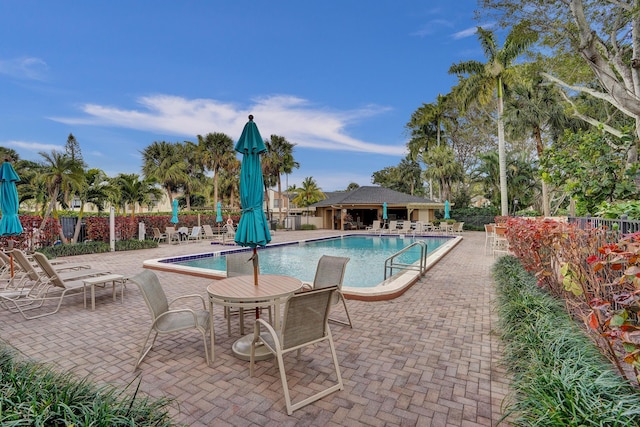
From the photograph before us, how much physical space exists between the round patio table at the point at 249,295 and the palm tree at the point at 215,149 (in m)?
29.9

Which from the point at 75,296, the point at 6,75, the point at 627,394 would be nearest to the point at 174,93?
the point at 6,75

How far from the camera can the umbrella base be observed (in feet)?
11.3

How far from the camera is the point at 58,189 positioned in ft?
39.1

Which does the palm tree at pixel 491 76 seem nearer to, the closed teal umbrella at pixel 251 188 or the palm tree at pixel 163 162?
the closed teal umbrella at pixel 251 188

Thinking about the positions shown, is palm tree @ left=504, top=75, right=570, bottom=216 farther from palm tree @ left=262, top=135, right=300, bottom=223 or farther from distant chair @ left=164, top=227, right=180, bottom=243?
distant chair @ left=164, top=227, right=180, bottom=243

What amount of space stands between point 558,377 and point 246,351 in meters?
2.87

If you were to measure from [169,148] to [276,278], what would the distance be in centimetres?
3553

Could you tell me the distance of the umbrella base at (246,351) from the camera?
343 cm

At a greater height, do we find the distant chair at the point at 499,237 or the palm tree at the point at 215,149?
the palm tree at the point at 215,149

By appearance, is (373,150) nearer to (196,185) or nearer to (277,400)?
(196,185)

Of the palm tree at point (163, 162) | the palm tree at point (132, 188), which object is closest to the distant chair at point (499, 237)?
the palm tree at point (132, 188)

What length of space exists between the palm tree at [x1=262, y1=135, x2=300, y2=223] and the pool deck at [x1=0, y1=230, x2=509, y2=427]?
82.8ft

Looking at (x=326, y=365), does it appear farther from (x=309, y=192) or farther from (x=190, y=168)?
(x=190, y=168)

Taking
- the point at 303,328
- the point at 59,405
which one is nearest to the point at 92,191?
the point at 59,405
